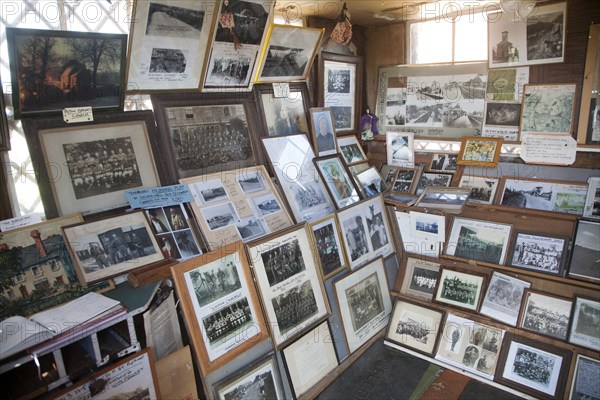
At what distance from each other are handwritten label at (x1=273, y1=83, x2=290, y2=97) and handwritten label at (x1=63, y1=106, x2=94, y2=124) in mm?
1061

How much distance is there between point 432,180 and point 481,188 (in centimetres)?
33

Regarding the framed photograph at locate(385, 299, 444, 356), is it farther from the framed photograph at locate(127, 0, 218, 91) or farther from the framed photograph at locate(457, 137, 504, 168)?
the framed photograph at locate(127, 0, 218, 91)

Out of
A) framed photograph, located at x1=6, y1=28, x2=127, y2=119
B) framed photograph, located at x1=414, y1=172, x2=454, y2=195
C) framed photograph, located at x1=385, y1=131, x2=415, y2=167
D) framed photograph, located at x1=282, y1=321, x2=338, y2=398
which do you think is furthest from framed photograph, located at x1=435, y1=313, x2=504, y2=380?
framed photograph, located at x1=6, y1=28, x2=127, y2=119

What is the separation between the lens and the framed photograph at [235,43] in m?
1.87

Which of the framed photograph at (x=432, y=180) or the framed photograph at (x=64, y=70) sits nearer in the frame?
the framed photograph at (x=64, y=70)

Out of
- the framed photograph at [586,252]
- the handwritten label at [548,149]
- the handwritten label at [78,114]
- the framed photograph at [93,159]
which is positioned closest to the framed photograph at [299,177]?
the framed photograph at [93,159]

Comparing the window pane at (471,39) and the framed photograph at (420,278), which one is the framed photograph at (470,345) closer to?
the framed photograph at (420,278)

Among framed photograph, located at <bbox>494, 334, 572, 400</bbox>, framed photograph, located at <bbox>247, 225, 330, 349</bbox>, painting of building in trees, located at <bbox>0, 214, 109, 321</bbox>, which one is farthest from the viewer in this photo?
framed photograph, located at <bbox>494, 334, 572, 400</bbox>

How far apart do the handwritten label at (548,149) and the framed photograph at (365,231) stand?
3.06 feet

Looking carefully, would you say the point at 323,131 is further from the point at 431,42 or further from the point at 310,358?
the point at 310,358

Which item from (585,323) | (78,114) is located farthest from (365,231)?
(78,114)

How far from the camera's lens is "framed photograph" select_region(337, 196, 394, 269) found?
2.32m

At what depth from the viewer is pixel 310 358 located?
2010 millimetres

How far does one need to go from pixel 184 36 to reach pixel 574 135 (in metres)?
2.20
